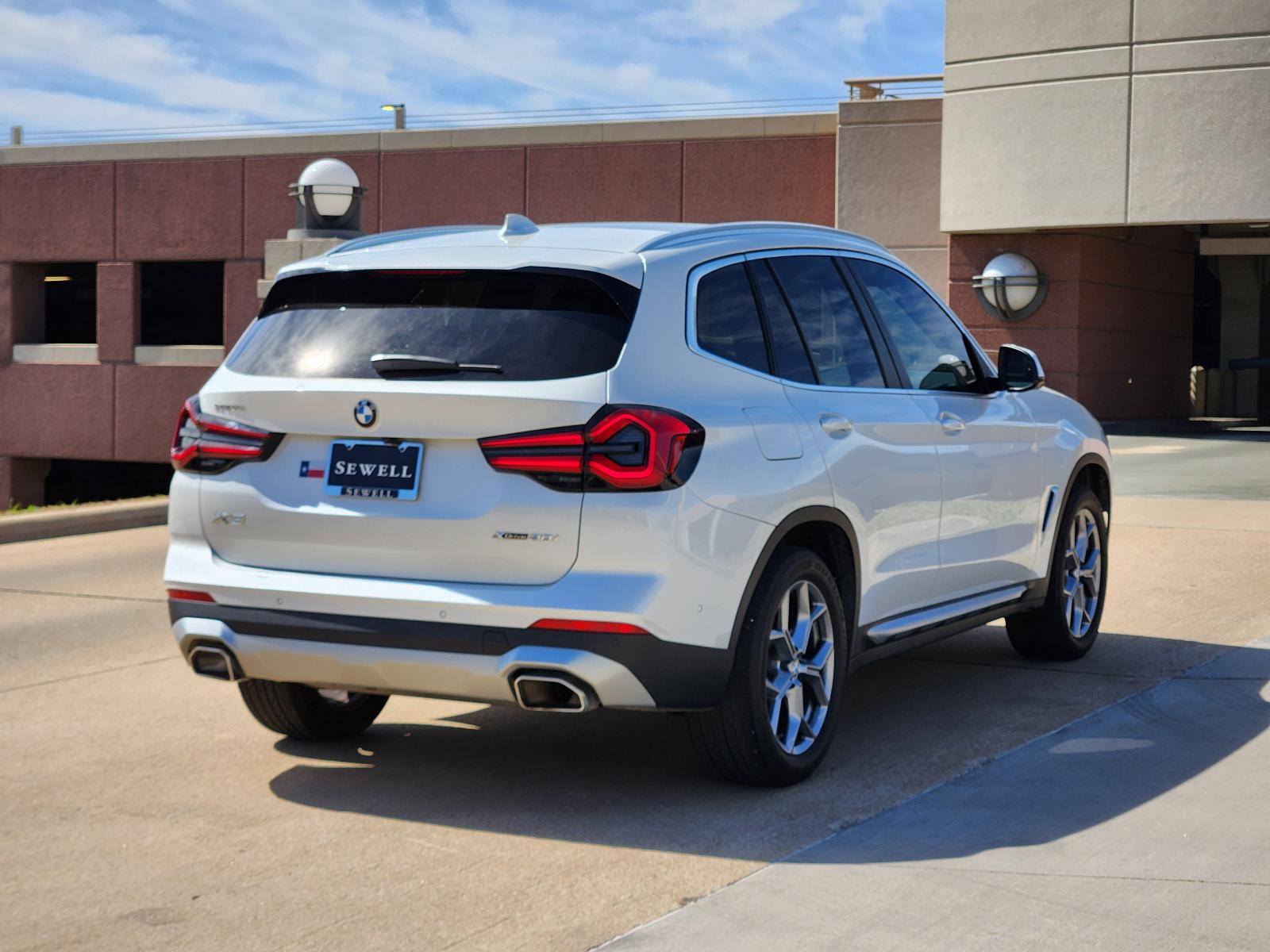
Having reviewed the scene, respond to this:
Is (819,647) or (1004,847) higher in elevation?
(819,647)

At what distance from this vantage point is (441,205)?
2983 centimetres

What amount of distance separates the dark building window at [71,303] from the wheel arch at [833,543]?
98.6 ft

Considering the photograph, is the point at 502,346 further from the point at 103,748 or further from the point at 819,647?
the point at 103,748

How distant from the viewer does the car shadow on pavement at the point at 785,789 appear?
5105 millimetres

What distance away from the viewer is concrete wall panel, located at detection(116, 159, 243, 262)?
30.7 meters

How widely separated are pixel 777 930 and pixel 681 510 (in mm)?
1286

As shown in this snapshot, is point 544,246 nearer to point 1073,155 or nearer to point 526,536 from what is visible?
point 526,536

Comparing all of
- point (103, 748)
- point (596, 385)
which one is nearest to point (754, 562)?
point (596, 385)

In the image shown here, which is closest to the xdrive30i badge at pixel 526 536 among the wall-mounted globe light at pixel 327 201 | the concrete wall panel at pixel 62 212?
the wall-mounted globe light at pixel 327 201

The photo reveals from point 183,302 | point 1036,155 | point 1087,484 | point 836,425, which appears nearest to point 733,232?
point 836,425

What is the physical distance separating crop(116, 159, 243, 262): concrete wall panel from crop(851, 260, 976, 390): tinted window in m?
25.2

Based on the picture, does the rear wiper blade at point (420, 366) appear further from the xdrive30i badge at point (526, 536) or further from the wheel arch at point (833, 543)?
the wheel arch at point (833, 543)

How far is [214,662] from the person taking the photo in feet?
17.6

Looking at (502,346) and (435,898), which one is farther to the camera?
(502,346)
